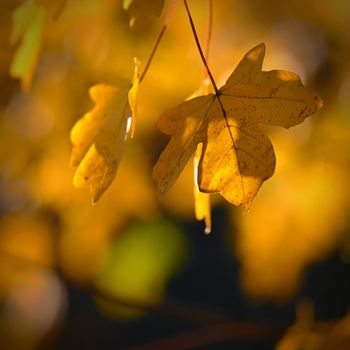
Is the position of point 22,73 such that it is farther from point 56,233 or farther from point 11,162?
point 56,233

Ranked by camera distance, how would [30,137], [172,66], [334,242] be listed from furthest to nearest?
[334,242] < [30,137] < [172,66]

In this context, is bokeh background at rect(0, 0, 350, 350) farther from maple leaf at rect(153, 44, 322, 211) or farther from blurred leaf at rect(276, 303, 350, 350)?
maple leaf at rect(153, 44, 322, 211)

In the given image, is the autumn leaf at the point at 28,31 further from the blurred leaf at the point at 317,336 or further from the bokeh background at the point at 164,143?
the blurred leaf at the point at 317,336

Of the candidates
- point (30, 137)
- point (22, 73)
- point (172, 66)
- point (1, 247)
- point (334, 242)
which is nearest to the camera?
point (22, 73)

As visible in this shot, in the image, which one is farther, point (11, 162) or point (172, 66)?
point (11, 162)

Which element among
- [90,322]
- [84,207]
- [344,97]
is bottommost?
[90,322]

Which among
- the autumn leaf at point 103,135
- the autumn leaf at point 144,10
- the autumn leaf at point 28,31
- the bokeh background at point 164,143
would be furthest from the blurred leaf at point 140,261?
the autumn leaf at point 144,10

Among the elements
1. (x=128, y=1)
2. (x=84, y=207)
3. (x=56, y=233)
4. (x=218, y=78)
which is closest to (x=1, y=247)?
(x=56, y=233)

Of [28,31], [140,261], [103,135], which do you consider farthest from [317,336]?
[140,261]
